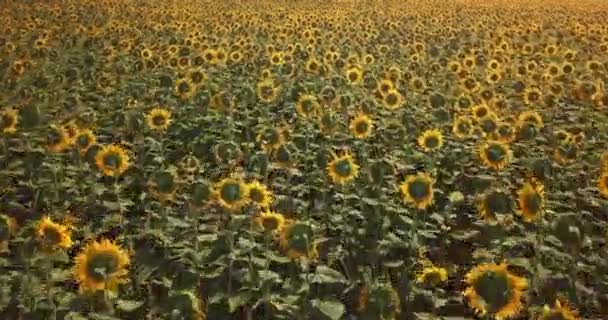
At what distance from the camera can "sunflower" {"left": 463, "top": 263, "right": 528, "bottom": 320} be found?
13.1 feet

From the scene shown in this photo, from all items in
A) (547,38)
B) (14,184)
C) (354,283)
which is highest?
(547,38)

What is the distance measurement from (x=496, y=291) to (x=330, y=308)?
1333 millimetres

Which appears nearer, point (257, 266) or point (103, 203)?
point (257, 266)

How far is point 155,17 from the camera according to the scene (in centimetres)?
2302

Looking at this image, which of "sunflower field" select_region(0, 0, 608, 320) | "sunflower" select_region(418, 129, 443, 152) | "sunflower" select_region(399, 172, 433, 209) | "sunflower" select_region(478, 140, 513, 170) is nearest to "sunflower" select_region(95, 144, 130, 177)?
"sunflower field" select_region(0, 0, 608, 320)

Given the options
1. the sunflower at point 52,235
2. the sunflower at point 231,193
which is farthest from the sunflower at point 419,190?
the sunflower at point 52,235

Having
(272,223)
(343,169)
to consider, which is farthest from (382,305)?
(343,169)

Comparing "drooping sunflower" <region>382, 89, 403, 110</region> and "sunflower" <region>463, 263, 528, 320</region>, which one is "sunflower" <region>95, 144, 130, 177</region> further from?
"drooping sunflower" <region>382, 89, 403, 110</region>

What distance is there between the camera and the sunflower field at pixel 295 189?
5.21 meters

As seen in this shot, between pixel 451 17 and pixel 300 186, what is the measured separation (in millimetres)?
18583

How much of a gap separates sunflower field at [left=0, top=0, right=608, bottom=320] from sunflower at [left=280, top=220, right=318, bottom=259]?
0.02 meters

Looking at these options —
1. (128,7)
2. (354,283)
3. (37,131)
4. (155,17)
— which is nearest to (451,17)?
(155,17)

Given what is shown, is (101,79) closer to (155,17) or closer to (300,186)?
(300,186)

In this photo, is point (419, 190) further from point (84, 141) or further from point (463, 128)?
point (84, 141)
